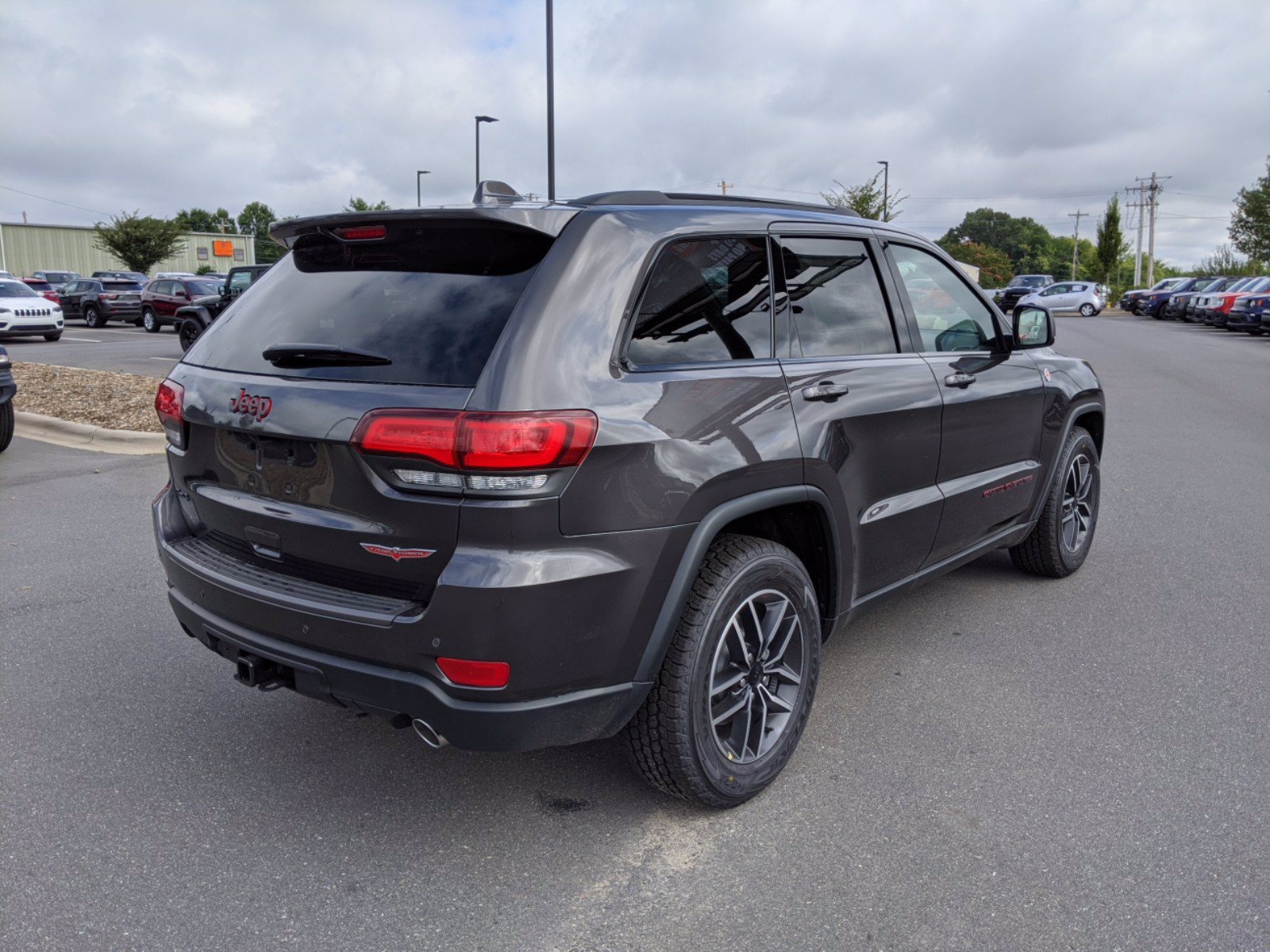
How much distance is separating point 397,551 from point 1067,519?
12.7 feet

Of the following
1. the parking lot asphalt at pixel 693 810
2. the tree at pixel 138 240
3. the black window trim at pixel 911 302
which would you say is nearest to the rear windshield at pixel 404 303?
the parking lot asphalt at pixel 693 810

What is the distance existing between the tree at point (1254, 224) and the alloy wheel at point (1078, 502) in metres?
51.8

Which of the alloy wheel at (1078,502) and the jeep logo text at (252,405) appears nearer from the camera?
the jeep logo text at (252,405)

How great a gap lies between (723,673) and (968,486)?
1.67m

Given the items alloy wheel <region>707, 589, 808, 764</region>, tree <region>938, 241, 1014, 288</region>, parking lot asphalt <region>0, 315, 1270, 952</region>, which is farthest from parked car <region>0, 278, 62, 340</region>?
tree <region>938, 241, 1014, 288</region>

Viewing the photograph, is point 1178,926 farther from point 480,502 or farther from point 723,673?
point 480,502

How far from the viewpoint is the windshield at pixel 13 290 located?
81.1 feet

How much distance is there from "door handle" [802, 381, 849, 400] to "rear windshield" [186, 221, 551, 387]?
99 centimetres

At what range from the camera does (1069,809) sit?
2.99 metres

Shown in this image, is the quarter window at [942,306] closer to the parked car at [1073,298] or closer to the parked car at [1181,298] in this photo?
the parked car at [1181,298]

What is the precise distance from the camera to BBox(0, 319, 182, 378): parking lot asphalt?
17.7 meters

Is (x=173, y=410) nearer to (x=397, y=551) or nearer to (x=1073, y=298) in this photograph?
(x=397, y=551)

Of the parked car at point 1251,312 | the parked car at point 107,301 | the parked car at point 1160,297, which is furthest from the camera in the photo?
the parked car at point 1160,297

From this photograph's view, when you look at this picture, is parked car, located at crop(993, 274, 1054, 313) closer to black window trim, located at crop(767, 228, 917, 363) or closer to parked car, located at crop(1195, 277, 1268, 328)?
parked car, located at crop(1195, 277, 1268, 328)
